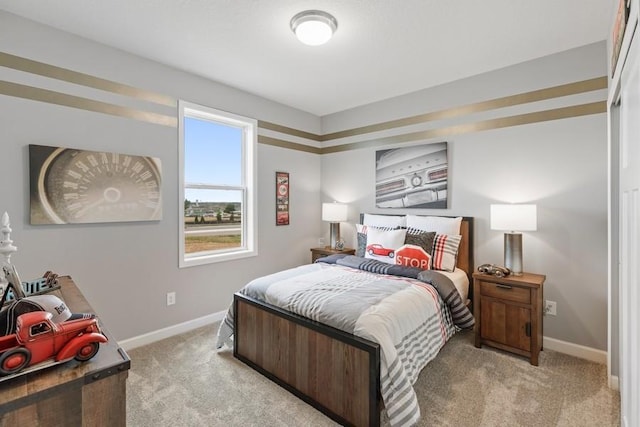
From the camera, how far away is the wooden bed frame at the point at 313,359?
66.1 inches

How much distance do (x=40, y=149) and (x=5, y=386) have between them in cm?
208

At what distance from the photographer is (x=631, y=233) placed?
1.38 m

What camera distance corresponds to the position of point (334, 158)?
172 inches

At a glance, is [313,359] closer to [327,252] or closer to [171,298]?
[171,298]

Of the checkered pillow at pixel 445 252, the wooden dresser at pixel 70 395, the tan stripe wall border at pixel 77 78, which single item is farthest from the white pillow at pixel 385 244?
the wooden dresser at pixel 70 395

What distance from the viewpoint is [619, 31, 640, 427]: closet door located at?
1232mm

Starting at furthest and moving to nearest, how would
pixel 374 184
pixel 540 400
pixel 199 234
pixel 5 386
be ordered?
pixel 374 184, pixel 199 234, pixel 540 400, pixel 5 386

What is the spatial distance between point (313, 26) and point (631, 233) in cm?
216

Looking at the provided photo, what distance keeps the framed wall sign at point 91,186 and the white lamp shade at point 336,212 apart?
Answer: 6.46ft

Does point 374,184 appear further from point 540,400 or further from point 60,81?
point 60,81

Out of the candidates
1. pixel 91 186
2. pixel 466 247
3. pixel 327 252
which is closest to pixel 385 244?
pixel 466 247

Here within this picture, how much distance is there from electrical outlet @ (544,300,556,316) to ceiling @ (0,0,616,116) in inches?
86.4

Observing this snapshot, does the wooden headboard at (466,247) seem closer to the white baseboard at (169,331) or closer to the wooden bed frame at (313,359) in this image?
the wooden bed frame at (313,359)

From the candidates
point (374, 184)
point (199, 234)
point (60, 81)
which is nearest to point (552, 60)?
point (374, 184)
